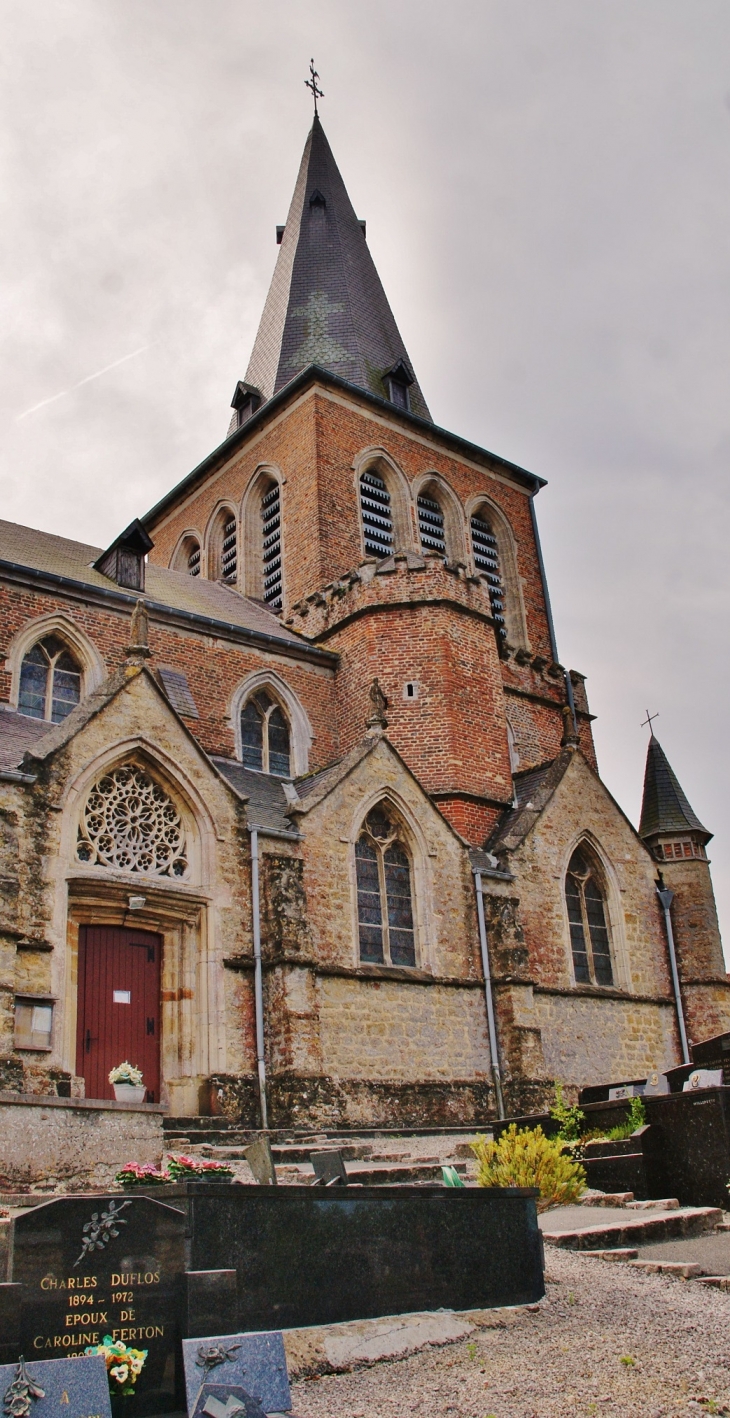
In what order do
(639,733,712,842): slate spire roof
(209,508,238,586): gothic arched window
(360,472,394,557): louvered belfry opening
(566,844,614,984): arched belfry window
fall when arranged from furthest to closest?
(209,508,238,586): gothic arched window, (360,472,394,557): louvered belfry opening, (639,733,712,842): slate spire roof, (566,844,614,984): arched belfry window

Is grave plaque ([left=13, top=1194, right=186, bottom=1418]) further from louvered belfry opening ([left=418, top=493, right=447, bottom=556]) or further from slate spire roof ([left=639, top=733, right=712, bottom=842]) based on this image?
louvered belfry opening ([left=418, top=493, right=447, bottom=556])

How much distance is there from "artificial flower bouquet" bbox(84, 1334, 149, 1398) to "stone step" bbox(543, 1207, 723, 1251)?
458 cm

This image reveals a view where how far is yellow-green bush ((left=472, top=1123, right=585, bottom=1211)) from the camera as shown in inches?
412

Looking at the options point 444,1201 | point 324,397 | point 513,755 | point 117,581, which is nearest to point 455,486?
point 324,397

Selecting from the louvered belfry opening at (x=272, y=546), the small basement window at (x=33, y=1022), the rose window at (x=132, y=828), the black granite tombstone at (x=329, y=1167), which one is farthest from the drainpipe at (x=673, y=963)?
the black granite tombstone at (x=329, y=1167)

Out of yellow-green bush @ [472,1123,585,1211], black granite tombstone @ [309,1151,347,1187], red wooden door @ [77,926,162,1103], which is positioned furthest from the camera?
red wooden door @ [77,926,162,1103]

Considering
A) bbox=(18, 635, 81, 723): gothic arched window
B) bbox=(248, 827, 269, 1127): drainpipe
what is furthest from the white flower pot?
bbox=(18, 635, 81, 723): gothic arched window

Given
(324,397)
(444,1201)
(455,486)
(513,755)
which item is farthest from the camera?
(455,486)

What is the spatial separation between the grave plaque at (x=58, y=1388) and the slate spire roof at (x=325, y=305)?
27.5m

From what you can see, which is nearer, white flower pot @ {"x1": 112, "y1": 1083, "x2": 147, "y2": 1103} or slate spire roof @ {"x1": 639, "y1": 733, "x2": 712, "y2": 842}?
white flower pot @ {"x1": 112, "y1": 1083, "x2": 147, "y2": 1103}

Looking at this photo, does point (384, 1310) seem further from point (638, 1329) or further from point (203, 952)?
point (203, 952)

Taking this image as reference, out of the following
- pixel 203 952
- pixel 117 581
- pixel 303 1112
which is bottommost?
pixel 303 1112

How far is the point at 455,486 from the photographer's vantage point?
31484 mm

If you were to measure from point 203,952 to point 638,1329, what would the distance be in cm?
929
